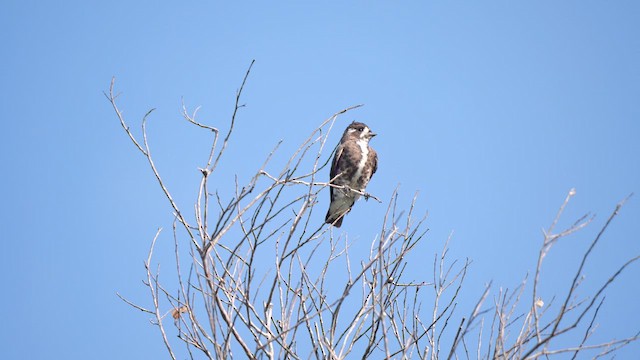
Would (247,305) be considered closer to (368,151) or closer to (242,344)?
(242,344)

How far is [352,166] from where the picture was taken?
7496mm

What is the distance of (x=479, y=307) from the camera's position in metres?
2.47

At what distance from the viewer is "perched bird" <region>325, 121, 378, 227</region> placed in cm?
752

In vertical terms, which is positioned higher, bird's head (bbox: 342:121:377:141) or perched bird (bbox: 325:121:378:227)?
bird's head (bbox: 342:121:377:141)

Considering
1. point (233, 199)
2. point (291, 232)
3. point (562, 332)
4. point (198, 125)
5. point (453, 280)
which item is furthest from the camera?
point (453, 280)

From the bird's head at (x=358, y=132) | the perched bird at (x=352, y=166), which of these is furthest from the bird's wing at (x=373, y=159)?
the bird's head at (x=358, y=132)

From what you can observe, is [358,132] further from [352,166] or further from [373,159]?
[352,166]

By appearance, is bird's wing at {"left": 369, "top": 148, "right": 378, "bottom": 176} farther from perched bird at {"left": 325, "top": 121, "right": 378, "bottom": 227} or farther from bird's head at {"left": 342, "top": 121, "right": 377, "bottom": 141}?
bird's head at {"left": 342, "top": 121, "right": 377, "bottom": 141}

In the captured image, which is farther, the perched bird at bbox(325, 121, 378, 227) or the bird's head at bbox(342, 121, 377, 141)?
the bird's head at bbox(342, 121, 377, 141)

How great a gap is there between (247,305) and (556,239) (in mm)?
1481

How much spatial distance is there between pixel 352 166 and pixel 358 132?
1.80ft

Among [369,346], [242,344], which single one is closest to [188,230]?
[242,344]

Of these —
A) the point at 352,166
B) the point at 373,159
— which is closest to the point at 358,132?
the point at 373,159

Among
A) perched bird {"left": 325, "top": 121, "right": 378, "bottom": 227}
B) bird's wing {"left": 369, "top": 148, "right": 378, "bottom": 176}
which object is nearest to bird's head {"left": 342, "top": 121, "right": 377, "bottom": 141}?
perched bird {"left": 325, "top": 121, "right": 378, "bottom": 227}
